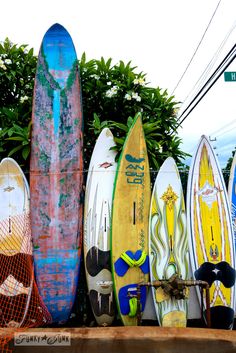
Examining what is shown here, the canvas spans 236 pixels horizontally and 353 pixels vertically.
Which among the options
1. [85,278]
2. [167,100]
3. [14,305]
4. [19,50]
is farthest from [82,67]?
[14,305]

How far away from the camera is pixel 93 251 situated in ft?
9.75

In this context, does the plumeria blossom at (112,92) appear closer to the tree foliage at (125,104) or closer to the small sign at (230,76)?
the tree foliage at (125,104)

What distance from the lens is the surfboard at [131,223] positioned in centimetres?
292

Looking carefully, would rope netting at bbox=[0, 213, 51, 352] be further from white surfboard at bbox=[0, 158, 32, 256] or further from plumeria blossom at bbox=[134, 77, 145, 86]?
plumeria blossom at bbox=[134, 77, 145, 86]

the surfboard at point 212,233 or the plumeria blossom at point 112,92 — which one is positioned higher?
the plumeria blossom at point 112,92

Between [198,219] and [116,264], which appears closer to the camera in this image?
[116,264]

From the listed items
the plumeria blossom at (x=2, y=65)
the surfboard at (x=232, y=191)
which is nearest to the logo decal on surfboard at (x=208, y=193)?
the surfboard at (x=232, y=191)

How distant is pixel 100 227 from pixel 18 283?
85cm

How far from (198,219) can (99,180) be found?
102 cm

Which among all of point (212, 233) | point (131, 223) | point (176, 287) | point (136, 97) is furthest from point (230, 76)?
point (176, 287)

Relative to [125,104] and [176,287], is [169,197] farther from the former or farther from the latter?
[125,104]

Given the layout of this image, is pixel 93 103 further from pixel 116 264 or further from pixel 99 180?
pixel 116 264

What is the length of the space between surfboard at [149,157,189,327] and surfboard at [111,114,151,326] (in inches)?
3.2

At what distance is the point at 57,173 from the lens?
3.09 m
